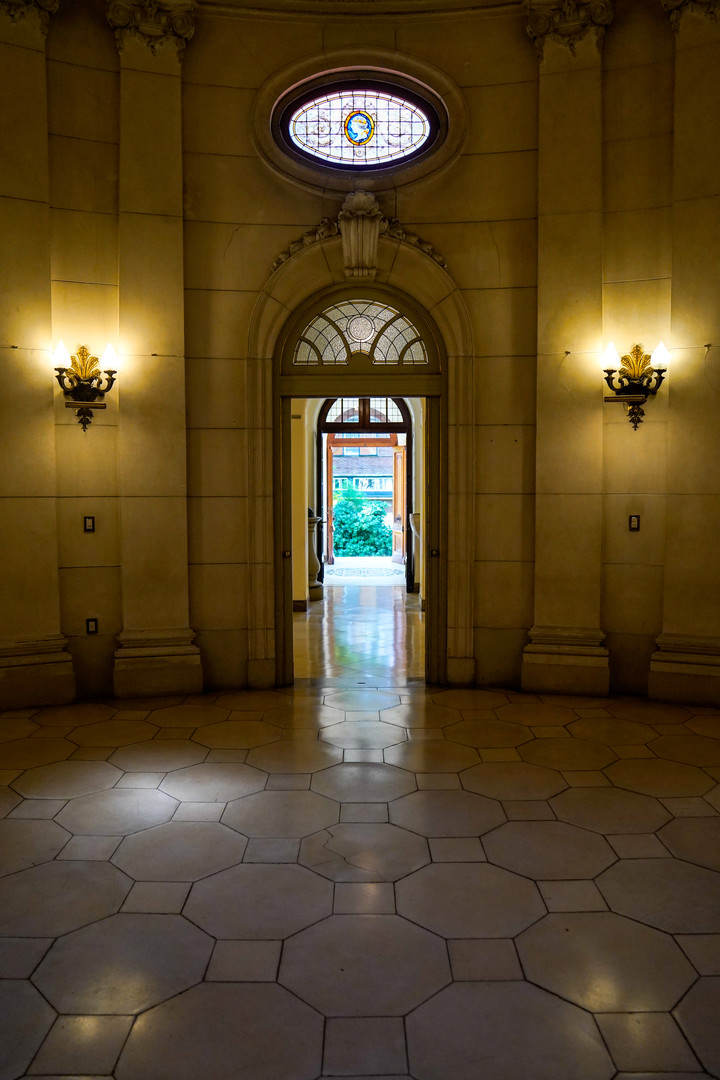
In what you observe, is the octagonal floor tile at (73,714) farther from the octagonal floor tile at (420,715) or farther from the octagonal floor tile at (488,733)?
the octagonal floor tile at (488,733)

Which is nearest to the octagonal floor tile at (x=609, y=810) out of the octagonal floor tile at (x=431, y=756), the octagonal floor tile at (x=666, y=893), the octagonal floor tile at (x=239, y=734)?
the octagonal floor tile at (x=666, y=893)

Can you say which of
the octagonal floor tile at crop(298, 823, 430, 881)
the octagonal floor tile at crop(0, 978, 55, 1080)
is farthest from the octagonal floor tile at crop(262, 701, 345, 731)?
the octagonal floor tile at crop(0, 978, 55, 1080)

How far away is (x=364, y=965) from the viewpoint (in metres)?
2.42

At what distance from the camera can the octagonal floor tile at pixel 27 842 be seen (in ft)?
10.2

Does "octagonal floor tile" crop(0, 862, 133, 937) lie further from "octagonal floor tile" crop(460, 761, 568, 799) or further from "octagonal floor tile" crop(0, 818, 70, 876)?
"octagonal floor tile" crop(460, 761, 568, 799)

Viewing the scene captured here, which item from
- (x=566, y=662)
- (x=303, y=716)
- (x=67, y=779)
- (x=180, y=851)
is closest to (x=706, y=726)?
(x=566, y=662)

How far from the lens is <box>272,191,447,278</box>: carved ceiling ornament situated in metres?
5.58

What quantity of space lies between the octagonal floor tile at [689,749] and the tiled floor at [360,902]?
2cm

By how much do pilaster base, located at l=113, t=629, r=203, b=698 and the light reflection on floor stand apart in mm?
1030

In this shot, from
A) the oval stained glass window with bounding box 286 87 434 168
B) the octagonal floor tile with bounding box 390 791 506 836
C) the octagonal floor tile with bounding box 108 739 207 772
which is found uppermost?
the oval stained glass window with bounding box 286 87 434 168

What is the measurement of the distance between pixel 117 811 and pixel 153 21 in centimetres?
552

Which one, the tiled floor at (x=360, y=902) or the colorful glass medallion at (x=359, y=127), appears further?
the colorful glass medallion at (x=359, y=127)

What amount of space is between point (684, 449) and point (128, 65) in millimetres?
5039

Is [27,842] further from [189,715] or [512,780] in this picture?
[512,780]
